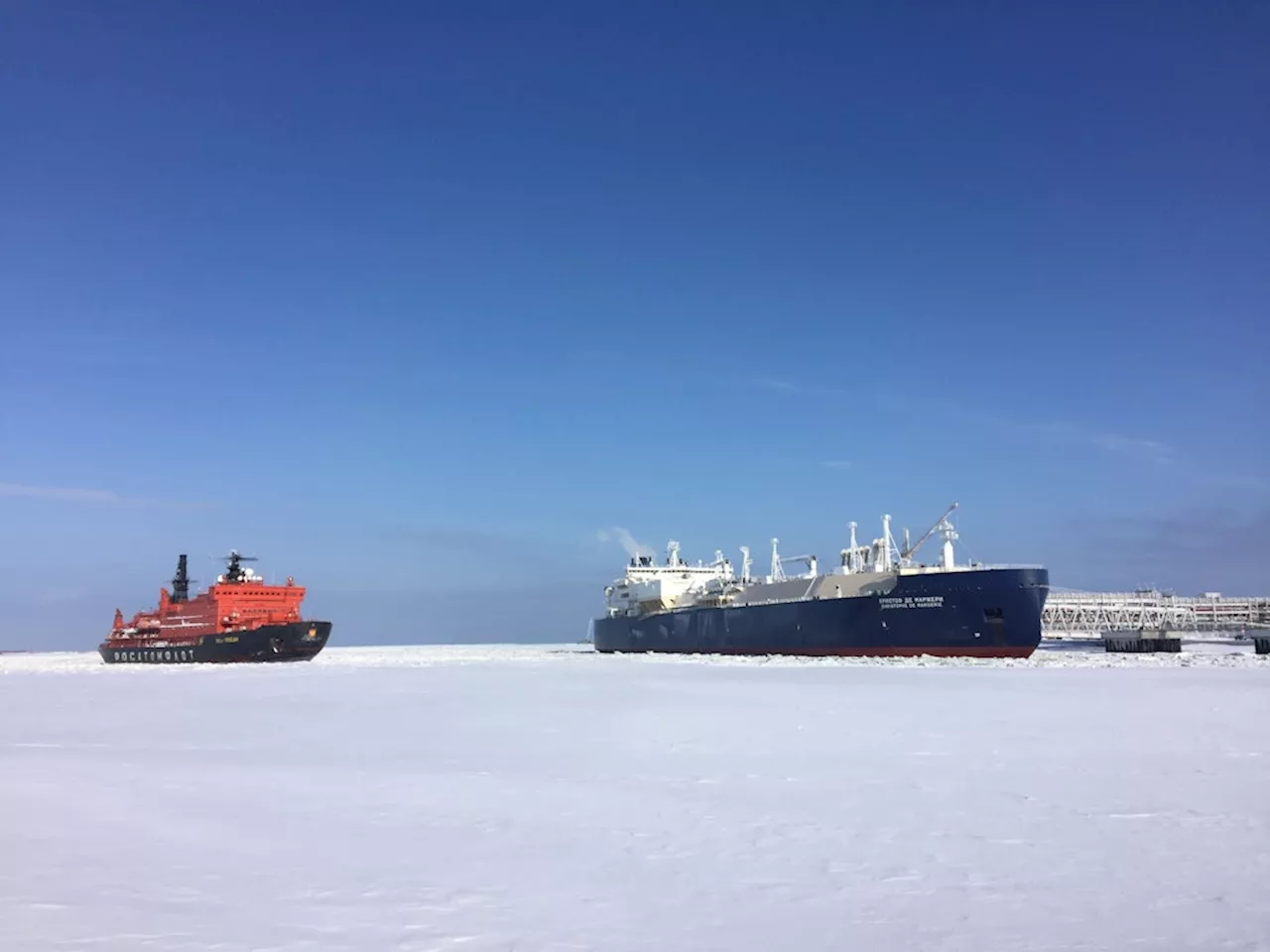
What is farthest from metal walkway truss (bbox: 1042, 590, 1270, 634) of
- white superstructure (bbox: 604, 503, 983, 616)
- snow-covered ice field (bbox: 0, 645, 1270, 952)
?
snow-covered ice field (bbox: 0, 645, 1270, 952)

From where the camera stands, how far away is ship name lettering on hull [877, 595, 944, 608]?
38031 mm

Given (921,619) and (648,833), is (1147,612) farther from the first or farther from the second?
(648,833)

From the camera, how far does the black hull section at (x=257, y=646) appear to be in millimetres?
56156

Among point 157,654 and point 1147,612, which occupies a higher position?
point 157,654

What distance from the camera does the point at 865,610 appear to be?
40.5 metres

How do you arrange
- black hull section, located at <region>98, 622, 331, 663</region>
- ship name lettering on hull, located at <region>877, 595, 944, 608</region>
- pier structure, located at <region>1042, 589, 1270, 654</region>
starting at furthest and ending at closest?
pier structure, located at <region>1042, 589, 1270, 654</region>, black hull section, located at <region>98, 622, 331, 663</region>, ship name lettering on hull, located at <region>877, 595, 944, 608</region>

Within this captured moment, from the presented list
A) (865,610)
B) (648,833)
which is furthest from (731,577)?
(648,833)

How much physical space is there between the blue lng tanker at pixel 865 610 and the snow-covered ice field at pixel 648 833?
2051cm

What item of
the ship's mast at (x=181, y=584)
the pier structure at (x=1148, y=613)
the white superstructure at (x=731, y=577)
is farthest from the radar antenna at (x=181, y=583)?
the pier structure at (x=1148, y=613)

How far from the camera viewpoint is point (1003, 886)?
6.28 m

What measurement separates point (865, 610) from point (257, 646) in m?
37.5

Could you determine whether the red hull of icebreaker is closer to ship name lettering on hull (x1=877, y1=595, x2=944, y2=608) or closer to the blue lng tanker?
the blue lng tanker

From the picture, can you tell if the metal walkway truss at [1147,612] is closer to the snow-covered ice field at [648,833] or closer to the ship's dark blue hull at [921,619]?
the ship's dark blue hull at [921,619]

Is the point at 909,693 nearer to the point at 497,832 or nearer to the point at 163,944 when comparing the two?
the point at 497,832
